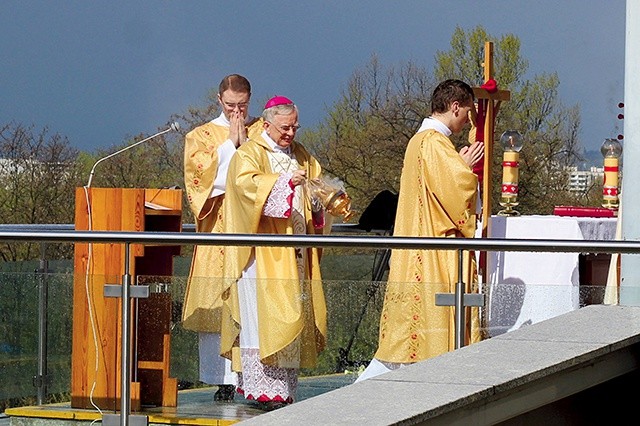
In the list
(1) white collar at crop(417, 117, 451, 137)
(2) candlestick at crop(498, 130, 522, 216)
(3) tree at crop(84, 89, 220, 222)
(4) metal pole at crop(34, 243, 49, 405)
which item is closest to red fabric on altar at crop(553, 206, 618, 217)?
(2) candlestick at crop(498, 130, 522, 216)

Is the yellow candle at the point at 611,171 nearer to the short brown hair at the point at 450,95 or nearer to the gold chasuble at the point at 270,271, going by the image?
the short brown hair at the point at 450,95

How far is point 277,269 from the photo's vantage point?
24.7 feet

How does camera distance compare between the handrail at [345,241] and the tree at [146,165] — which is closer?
the handrail at [345,241]

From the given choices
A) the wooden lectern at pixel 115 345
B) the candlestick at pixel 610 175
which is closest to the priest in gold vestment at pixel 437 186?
the candlestick at pixel 610 175

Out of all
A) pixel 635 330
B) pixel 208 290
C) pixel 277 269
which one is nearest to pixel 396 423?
pixel 635 330

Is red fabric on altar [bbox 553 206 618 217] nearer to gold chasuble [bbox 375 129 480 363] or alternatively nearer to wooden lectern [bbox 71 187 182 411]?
gold chasuble [bbox 375 129 480 363]

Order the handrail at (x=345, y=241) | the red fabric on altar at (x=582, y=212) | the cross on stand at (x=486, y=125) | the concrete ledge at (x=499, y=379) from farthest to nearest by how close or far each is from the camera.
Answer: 1. the red fabric on altar at (x=582, y=212)
2. the cross on stand at (x=486, y=125)
3. the handrail at (x=345, y=241)
4. the concrete ledge at (x=499, y=379)

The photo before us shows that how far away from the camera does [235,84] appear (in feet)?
26.2

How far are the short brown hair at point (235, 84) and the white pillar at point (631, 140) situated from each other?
2.45 m

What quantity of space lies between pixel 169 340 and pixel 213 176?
2.23 m

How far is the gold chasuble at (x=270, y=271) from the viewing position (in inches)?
235

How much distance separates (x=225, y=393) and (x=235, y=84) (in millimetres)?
Result: 2164

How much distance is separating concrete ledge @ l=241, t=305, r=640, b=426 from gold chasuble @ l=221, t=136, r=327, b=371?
1111mm

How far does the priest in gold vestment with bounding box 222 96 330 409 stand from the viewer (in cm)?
605
